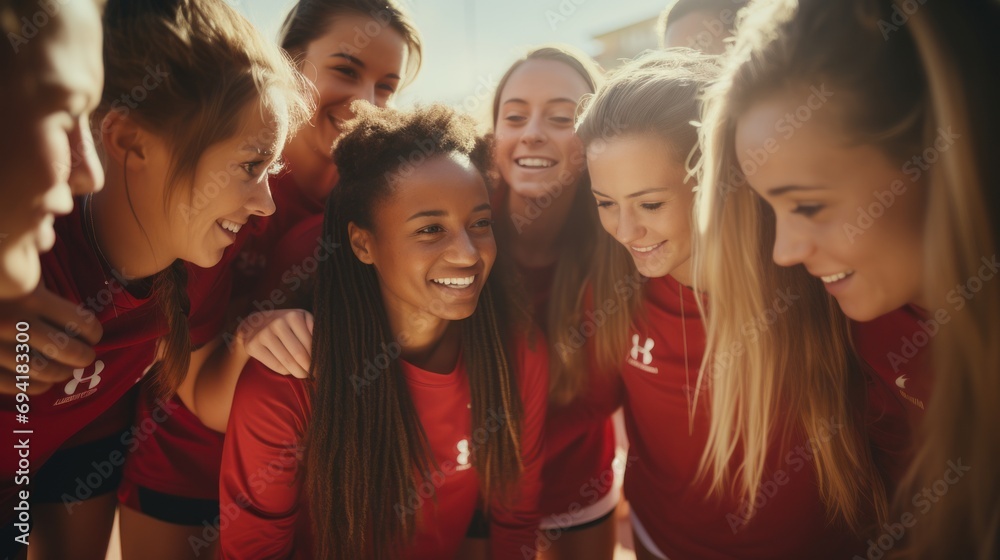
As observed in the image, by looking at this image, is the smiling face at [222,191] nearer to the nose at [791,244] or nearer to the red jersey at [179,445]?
the red jersey at [179,445]

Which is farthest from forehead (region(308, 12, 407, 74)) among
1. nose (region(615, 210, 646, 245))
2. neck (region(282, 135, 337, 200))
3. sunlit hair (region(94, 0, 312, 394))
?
nose (region(615, 210, 646, 245))

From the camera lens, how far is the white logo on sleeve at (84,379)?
145 centimetres

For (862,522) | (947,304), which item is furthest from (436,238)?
(862,522)

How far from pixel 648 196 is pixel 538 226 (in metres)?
0.73

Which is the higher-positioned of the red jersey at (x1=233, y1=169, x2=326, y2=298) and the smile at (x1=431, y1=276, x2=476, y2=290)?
the red jersey at (x1=233, y1=169, x2=326, y2=298)

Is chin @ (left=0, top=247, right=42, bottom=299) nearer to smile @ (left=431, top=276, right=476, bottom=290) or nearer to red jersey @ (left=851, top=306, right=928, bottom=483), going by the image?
smile @ (left=431, top=276, right=476, bottom=290)

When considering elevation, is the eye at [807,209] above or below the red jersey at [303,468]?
above

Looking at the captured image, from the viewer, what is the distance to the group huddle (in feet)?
3.60

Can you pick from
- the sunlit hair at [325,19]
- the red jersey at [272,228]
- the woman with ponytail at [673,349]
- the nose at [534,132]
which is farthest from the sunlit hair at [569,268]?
the red jersey at [272,228]

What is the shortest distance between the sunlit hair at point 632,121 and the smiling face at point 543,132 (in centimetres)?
37

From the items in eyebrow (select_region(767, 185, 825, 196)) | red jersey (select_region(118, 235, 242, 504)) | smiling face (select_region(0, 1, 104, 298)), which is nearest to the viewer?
smiling face (select_region(0, 1, 104, 298))

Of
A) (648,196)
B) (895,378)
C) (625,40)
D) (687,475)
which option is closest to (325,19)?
(648,196)

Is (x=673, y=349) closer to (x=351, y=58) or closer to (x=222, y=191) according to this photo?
(x=222, y=191)

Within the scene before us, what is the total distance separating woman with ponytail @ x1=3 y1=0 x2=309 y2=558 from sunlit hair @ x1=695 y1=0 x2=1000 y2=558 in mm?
1209
